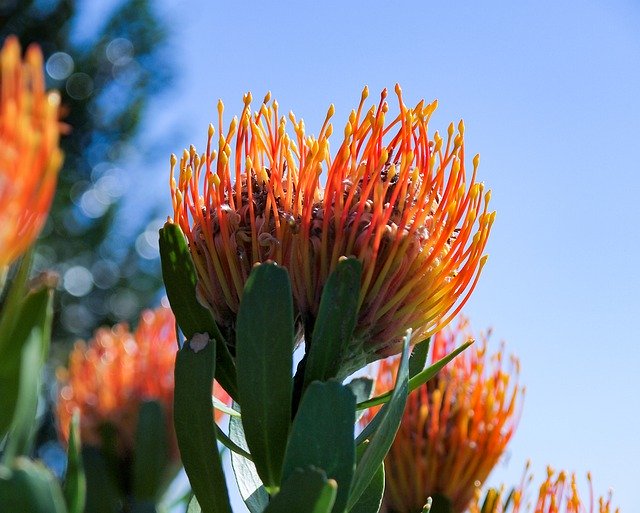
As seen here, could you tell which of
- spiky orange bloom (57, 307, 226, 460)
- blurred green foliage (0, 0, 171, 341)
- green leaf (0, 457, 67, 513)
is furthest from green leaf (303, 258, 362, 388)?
blurred green foliage (0, 0, 171, 341)

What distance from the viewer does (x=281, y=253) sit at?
A: 2.13 feet

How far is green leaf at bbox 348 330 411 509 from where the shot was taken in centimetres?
61

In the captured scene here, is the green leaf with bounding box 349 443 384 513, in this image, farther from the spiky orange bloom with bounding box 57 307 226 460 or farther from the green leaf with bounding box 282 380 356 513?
the spiky orange bloom with bounding box 57 307 226 460

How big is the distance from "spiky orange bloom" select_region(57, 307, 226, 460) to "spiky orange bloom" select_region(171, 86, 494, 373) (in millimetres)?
428

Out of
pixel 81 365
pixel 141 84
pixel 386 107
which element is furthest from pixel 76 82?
pixel 386 107

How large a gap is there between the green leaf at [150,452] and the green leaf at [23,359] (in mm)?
337

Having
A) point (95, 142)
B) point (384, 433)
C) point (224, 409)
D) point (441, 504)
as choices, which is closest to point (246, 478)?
point (224, 409)

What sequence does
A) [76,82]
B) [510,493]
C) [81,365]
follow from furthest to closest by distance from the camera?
[76,82] < [81,365] < [510,493]

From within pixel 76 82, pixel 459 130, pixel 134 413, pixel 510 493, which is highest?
pixel 76 82

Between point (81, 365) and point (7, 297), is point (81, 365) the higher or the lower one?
the higher one

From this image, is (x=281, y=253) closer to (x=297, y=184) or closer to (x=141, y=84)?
(x=297, y=184)

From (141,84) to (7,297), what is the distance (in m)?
8.95

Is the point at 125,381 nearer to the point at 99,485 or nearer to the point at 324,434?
the point at 99,485

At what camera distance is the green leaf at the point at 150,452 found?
0.81 metres
